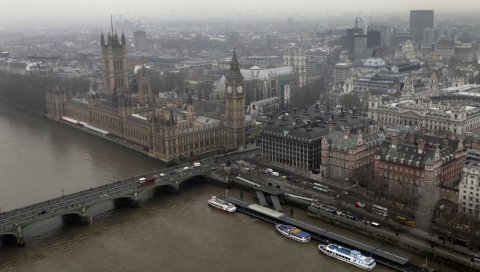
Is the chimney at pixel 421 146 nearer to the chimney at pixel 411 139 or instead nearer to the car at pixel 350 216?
the chimney at pixel 411 139

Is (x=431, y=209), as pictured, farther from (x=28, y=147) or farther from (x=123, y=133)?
(x=28, y=147)

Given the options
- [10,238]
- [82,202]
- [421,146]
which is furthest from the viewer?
[421,146]

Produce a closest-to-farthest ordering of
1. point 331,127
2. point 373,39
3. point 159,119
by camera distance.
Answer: point 331,127
point 159,119
point 373,39

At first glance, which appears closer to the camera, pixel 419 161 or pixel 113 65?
pixel 419 161

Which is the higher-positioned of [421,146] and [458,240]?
[421,146]

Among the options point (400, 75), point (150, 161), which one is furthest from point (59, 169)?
point (400, 75)

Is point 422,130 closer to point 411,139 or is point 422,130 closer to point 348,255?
point 411,139

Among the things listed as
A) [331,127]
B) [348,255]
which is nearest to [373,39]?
[331,127]

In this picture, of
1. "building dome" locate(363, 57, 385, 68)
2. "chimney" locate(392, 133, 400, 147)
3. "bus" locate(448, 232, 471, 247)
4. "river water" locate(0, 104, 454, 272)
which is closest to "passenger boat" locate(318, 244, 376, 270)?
"river water" locate(0, 104, 454, 272)
